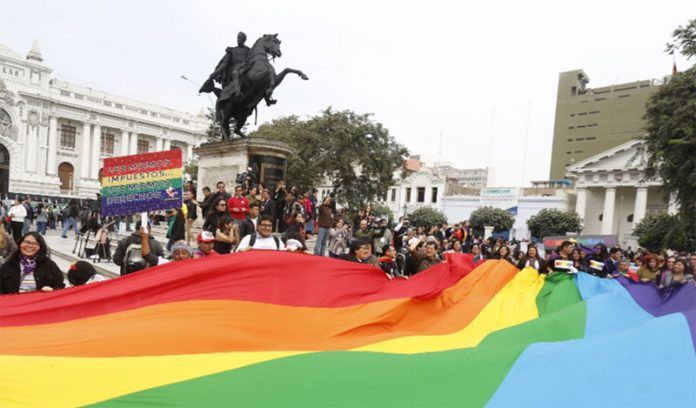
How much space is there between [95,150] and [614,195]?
220 feet

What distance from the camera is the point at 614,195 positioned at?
55.9 meters

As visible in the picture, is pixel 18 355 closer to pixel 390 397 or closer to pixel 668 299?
pixel 390 397

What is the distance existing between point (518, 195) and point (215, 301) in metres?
61.2

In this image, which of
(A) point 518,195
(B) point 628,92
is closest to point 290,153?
(A) point 518,195

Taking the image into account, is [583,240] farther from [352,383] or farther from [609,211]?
[609,211]

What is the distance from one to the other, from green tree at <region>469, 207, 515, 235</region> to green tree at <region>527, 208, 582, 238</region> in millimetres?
3155

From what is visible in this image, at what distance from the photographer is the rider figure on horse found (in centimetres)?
1510

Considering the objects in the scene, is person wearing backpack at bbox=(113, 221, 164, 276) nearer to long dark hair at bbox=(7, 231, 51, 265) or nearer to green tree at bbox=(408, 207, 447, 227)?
long dark hair at bbox=(7, 231, 51, 265)

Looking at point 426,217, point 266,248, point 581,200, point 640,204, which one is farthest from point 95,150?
point 266,248

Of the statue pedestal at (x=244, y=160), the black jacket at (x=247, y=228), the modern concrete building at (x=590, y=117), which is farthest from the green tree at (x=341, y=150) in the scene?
the modern concrete building at (x=590, y=117)

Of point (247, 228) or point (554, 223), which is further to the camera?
point (554, 223)

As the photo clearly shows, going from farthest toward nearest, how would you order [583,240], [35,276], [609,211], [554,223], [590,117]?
[590,117], [609,211], [554,223], [583,240], [35,276]

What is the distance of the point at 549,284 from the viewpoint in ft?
21.7

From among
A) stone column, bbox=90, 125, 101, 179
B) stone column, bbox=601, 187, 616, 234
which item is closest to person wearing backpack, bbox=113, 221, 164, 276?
stone column, bbox=601, 187, 616, 234
